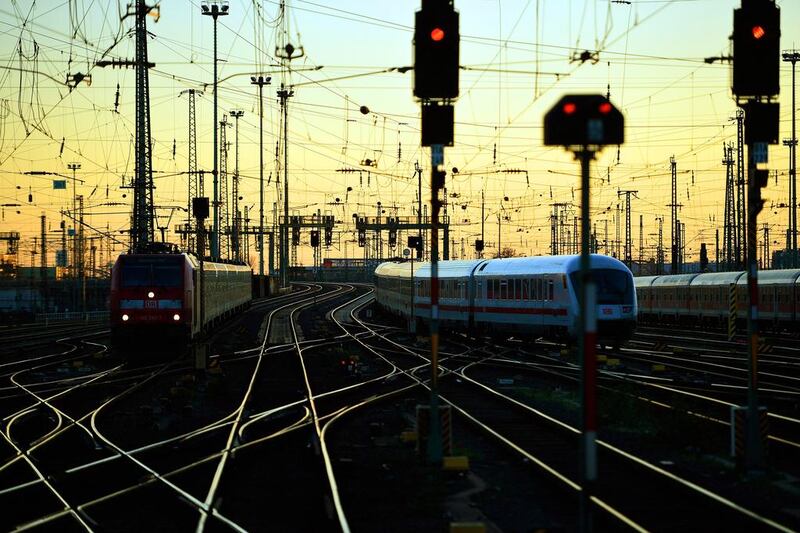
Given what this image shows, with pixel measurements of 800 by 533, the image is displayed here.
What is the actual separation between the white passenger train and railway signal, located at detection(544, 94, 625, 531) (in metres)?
25.1

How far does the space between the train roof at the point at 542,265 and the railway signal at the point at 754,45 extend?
19.0 metres

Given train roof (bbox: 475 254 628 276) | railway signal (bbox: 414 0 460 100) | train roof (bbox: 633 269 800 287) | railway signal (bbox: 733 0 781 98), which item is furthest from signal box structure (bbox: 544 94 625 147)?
train roof (bbox: 633 269 800 287)

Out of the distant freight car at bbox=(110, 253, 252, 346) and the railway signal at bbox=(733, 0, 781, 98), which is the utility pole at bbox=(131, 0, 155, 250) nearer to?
the distant freight car at bbox=(110, 253, 252, 346)

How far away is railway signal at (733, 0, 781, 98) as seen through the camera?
14891 mm

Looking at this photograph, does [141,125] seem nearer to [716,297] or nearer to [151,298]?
[151,298]

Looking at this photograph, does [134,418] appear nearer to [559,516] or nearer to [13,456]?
[13,456]

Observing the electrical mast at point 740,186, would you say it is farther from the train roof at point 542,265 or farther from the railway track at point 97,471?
the railway track at point 97,471

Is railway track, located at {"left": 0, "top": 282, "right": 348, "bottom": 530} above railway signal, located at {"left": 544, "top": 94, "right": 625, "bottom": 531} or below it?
below

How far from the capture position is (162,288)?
3469 cm

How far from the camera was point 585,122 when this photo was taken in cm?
1007

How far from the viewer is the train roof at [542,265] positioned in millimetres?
37656

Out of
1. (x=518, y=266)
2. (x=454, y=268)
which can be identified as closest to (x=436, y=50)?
(x=518, y=266)

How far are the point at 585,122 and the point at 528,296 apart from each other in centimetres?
3114

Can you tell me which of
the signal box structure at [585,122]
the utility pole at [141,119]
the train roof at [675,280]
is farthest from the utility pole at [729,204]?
the signal box structure at [585,122]
